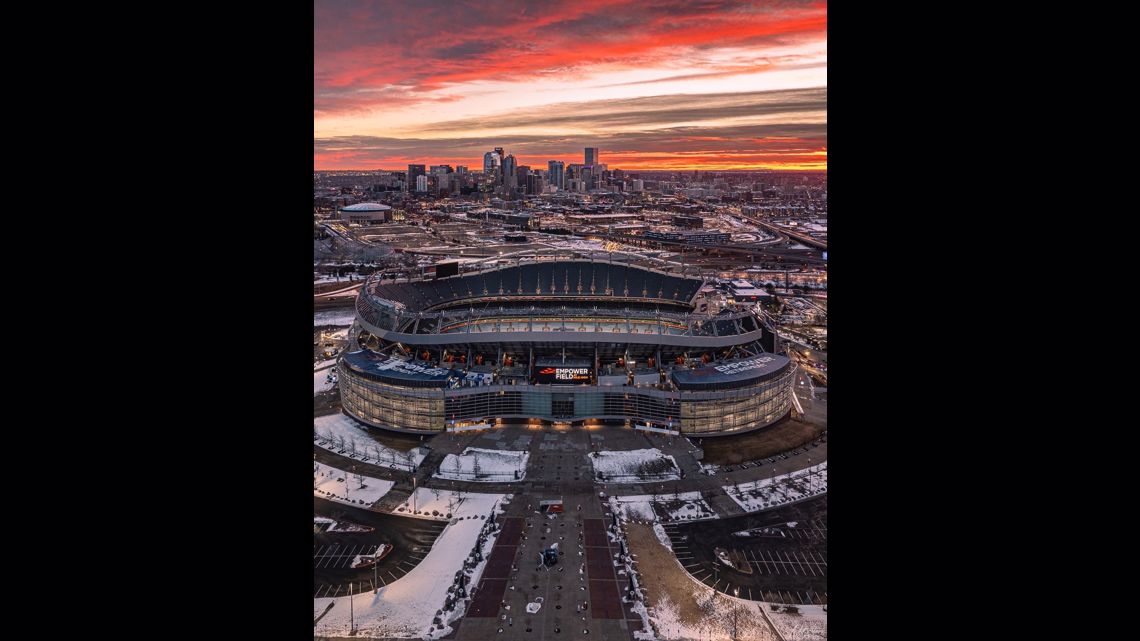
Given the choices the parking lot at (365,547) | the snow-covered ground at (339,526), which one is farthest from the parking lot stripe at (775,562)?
the snow-covered ground at (339,526)

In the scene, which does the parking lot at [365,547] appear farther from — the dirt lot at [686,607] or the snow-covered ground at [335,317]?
the snow-covered ground at [335,317]

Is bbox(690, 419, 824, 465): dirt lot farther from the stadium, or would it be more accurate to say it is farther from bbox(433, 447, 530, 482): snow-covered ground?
bbox(433, 447, 530, 482): snow-covered ground

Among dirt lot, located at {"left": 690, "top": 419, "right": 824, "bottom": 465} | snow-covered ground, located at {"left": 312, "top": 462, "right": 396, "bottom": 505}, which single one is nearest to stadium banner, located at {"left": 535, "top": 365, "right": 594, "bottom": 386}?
dirt lot, located at {"left": 690, "top": 419, "right": 824, "bottom": 465}

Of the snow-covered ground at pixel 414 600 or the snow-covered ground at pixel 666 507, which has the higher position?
the snow-covered ground at pixel 666 507

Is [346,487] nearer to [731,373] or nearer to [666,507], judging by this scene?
[666,507]

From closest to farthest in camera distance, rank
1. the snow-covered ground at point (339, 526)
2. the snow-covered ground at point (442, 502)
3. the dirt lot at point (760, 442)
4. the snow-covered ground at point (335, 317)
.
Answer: the snow-covered ground at point (339, 526) → the snow-covered ground at point (442, 502) → the dirt lot at point (760, 442) → the snow-covered ground at point (335, 317)
